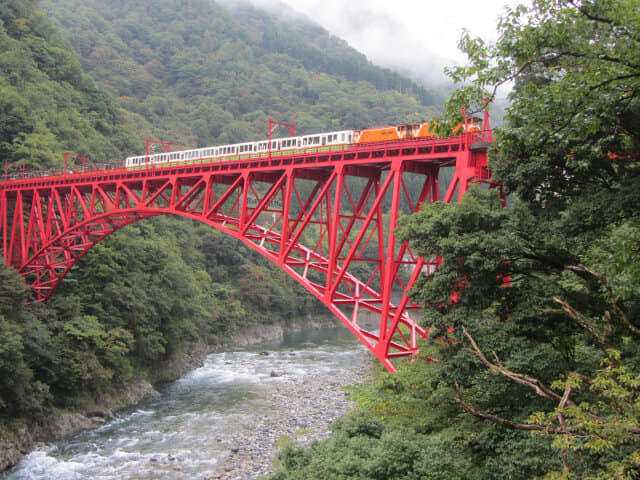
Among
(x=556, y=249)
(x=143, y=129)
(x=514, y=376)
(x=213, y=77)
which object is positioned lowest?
(x=514, y=376)

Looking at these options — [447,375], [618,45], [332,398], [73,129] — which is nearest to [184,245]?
[73,129]

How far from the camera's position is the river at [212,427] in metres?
19.3

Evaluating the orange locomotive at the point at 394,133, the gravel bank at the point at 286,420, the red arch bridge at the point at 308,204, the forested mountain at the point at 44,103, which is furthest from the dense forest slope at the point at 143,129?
the orange locomotive at the point at 394,133

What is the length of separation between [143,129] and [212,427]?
5274 cm

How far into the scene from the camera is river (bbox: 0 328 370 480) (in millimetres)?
19266

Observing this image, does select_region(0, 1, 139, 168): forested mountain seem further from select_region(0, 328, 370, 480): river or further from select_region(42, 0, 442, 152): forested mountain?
select_region(0, 328, 370, 480): river

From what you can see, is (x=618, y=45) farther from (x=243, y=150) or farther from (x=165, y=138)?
(x=165, y=138)

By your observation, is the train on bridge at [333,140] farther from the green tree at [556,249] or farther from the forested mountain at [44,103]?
the forested mountain at [44,103]

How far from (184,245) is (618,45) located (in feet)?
142

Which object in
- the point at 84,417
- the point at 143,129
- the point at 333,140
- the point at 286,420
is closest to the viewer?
the point at 333,140

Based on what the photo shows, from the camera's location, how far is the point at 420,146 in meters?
14.5

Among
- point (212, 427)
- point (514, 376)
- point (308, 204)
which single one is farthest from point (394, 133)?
point (212, 427)

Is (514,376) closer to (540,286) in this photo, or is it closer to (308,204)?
(540,286)

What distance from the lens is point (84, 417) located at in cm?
2375
